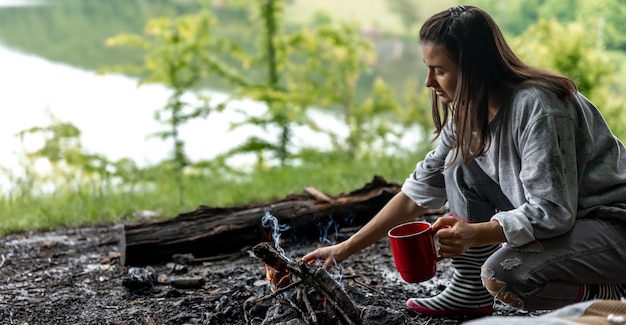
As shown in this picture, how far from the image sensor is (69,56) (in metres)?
16.9

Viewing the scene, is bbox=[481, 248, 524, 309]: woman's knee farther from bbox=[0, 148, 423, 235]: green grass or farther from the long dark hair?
bbox=[0, 148, 423, 235]: green grass

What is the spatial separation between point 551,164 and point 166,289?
1.77m

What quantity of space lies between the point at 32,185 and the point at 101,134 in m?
8.53

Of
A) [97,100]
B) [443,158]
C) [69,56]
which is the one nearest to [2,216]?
[443,158]

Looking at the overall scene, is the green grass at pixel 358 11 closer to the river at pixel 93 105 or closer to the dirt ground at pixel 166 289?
the river at pixel 93 105

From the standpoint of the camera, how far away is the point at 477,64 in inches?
85.1

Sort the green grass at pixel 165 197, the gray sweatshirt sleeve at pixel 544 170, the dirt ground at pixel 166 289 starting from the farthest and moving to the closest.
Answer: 1. the green grass at pixel 165 197
2. the dirt ground at pixel 166 289
3. the gray sweatshirt sleeve at pixel 544 170

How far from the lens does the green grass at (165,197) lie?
173 inches

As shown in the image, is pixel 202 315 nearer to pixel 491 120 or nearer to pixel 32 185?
pixel 491 120

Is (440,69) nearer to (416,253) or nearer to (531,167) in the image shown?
(531,167)

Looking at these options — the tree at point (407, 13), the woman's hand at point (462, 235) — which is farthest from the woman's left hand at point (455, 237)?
the tree at point (407, 13)

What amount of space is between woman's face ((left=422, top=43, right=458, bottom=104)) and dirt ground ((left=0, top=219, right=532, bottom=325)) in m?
0.79

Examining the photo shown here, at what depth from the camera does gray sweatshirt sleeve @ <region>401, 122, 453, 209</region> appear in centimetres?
257

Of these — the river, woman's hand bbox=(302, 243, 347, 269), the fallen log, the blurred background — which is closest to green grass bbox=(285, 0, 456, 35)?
the blurred background
